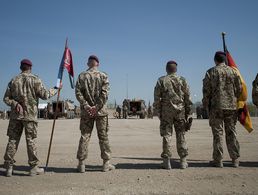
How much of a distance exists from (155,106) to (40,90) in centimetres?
224

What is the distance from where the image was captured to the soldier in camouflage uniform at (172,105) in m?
6.40

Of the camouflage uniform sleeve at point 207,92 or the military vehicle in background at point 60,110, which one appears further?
the military vehicle in background at point 60,110

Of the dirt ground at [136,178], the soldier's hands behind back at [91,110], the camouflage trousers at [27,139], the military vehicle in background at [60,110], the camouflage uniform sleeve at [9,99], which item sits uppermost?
the military vehicle in background at [60,110]

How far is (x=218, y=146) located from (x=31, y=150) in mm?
3499

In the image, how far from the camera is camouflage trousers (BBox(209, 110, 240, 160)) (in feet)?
20.7

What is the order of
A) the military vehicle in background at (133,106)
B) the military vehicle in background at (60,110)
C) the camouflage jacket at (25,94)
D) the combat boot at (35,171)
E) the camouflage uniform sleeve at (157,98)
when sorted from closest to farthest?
the combat boot at (35,171) → the camouflage jacket at (25,94) → the camouflage uniform sleeve at (157,98) → the military vehicle in background at (133,106) → the military vehicle in background at (60,110)

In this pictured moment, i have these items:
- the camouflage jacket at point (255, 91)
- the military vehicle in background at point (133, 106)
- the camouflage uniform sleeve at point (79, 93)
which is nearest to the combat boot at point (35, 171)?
the camouflage uniform sleeve at point (79, 93)

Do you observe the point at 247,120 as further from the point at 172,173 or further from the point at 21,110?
the point at 21,110

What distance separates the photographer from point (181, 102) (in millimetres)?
6477

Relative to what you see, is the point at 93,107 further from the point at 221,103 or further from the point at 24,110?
the point at 221,103

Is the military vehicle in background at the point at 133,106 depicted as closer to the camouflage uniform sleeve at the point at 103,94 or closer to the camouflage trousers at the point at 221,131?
the camouflage trousers at the point at 221,131

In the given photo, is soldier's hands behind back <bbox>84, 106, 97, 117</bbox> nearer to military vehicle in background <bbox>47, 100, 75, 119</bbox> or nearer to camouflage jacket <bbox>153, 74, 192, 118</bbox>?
camouflage jacket <bbox>153, 74, 192, 118</bbox>

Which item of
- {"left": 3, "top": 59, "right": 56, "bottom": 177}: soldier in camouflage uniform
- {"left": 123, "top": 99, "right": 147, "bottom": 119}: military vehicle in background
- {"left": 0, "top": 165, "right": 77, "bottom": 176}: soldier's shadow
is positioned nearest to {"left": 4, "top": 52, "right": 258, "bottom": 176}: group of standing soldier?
{"left": 3, "top": 59, "right": 56, "bottom": 177}: soldier in camouflage uniform

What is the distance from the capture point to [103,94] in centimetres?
625
